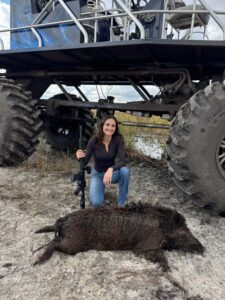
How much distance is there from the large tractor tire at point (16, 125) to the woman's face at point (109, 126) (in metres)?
1.89

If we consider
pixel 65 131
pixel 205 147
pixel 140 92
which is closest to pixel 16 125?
pixel 140 92

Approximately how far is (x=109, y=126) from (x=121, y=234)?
132 cm

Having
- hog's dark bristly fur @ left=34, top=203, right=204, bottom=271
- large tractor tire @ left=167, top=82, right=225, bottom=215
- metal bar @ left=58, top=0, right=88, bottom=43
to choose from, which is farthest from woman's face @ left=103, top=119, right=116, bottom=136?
metal bar @ left=58, top=0, right=88, bottom=43

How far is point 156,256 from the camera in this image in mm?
2775

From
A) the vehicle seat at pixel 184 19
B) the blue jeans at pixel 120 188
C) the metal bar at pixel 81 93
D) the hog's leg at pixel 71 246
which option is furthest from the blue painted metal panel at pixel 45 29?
the hog's leg at pixel 71 246

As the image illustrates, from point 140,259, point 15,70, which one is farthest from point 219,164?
point 15,70

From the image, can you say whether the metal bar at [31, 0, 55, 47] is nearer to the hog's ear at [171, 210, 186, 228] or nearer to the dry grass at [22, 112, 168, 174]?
the dry grass at [22, 112, 168, 174]

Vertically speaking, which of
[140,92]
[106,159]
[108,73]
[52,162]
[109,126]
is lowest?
[52,162]

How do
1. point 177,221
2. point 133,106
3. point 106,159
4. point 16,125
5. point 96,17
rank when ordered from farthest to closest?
point 16,125
point 133,106
point 96,17
point 106,159
point 177,221

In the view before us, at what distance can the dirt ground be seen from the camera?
2.32m

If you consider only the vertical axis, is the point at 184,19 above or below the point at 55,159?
above

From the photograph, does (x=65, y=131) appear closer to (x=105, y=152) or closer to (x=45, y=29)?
(x=45, y=29)

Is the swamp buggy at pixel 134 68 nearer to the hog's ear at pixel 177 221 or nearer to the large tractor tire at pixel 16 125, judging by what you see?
the large tractor tire at pixel 16 125

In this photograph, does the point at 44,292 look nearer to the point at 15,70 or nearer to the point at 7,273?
the point at 7,273
